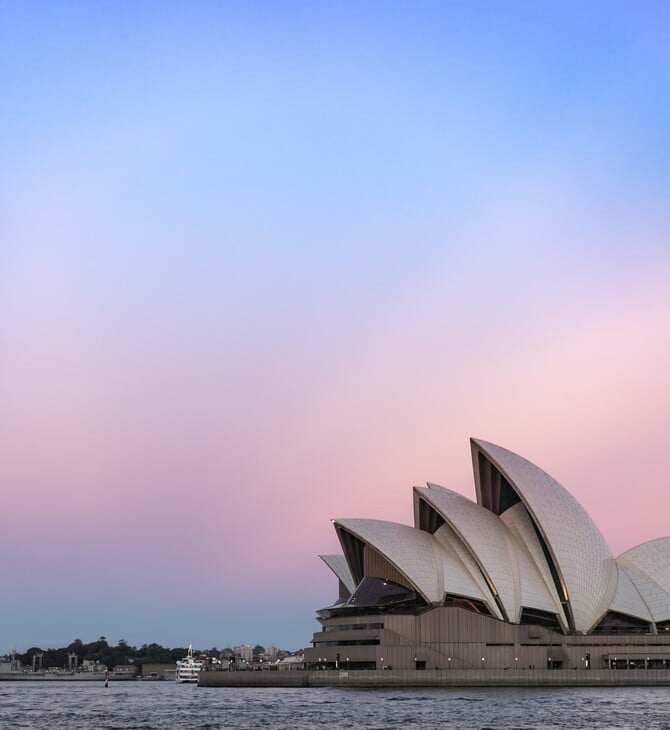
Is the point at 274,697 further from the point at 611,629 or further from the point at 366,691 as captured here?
the point at 611,629

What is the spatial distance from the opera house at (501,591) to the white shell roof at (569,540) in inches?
4.0

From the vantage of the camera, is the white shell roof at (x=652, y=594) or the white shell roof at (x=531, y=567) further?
the white shell roof at (x=652, y=594)

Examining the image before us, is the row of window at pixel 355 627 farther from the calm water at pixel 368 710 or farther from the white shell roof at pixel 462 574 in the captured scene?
the calm water at pixel 368 710

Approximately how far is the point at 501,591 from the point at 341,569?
23627mm

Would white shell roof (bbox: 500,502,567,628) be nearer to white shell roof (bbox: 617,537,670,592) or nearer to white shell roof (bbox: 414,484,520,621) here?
white shell roof (bbox: 414,484,520,621)

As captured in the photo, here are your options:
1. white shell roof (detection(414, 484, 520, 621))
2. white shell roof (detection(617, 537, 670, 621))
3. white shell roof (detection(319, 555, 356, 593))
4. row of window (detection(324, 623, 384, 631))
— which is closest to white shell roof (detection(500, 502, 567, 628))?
white shell roof (detection(414, 484, 520, 621))

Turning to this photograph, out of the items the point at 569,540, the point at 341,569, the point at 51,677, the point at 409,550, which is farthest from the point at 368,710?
the point at 51,677

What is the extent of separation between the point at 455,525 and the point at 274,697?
72.3 ft

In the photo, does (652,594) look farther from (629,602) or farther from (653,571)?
(629,602)

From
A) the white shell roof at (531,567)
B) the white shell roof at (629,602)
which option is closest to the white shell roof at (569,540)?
the white shell roof at (629,602)

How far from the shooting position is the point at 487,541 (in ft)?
306

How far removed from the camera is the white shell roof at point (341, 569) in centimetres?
10681

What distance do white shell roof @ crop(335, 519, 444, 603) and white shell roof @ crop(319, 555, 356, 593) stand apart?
31.4 feet

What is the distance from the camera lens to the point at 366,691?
84.2 metres
